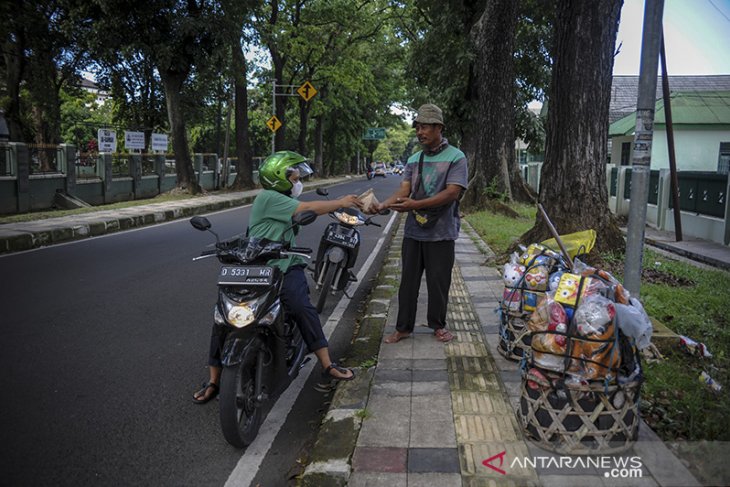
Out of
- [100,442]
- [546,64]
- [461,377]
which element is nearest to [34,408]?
[100,442]

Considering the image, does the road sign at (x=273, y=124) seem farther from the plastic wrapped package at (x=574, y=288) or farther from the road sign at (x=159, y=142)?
the plastic wrapped package at (x=574, y=288)

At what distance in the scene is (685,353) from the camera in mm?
4531

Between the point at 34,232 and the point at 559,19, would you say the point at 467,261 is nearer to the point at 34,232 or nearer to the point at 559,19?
the point at 559,19

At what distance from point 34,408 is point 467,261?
20.9 ft

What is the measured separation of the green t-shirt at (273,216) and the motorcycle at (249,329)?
17cm

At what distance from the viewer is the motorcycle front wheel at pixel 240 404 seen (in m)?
3.16

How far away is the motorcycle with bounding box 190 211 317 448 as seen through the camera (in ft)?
10.5

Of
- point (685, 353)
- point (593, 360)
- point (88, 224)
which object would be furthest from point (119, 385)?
point (88, 224)

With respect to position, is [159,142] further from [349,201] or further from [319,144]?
[319,144]

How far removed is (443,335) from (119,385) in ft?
8.30

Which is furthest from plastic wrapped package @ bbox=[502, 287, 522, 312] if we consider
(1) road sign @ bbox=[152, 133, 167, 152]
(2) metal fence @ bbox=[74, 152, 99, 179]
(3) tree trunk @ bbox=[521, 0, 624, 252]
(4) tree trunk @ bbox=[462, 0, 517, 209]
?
(1) road sign @ bbox=[152, 133, 167, 152]

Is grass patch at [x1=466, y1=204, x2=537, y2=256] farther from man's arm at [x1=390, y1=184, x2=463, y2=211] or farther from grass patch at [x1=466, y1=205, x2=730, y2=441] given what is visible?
man's arm at [x1=390, y1=184, x2=463, y2=211]

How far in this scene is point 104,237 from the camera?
12.1 metres

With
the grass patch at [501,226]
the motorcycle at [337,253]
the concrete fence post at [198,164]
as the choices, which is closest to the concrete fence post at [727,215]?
the grass patch at [501,226]
